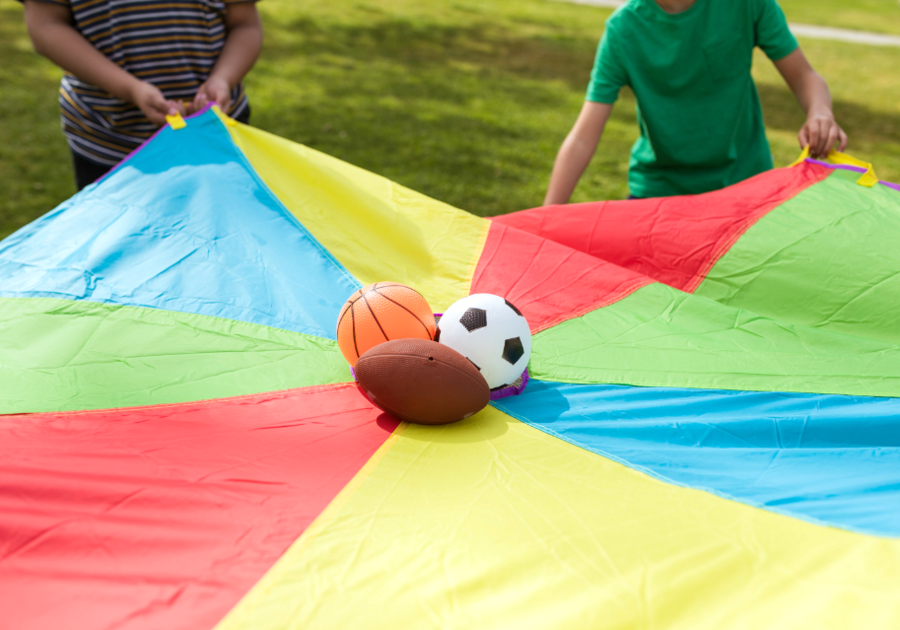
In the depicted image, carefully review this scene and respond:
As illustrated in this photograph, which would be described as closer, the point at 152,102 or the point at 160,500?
the point at 160,500

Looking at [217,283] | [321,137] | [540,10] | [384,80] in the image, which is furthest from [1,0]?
[217,283]

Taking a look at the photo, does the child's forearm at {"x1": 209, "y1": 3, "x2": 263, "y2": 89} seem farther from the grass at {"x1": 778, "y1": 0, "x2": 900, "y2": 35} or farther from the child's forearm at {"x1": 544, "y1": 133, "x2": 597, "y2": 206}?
the grass at {"x1": 778, "y1": 0, "x2": 900, "y2": 35}

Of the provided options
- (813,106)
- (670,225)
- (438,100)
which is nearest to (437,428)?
(670,225)

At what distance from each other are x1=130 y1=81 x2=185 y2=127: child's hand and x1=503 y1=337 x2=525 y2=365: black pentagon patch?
5.13ft

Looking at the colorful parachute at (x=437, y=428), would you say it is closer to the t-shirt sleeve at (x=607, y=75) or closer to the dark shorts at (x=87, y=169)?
the dark shorts at (x=87, y=169)

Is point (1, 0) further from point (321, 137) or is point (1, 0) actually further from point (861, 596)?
point (861, 596)

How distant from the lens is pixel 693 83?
8.89 feet

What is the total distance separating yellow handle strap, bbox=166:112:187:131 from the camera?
259cm

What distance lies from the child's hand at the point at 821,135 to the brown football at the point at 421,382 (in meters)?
1.71

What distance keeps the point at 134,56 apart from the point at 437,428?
1810mm

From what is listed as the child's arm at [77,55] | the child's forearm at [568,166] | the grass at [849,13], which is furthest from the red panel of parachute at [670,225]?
the grass at [849,13]

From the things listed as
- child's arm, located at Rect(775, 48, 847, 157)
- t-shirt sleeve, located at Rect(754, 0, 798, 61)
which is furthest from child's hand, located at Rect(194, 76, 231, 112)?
child's arm, located at Rect(775, 48, 847, 157)

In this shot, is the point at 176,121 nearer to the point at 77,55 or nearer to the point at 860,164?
the point at 77,55

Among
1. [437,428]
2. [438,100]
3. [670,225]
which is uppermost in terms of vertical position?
[670,225]
